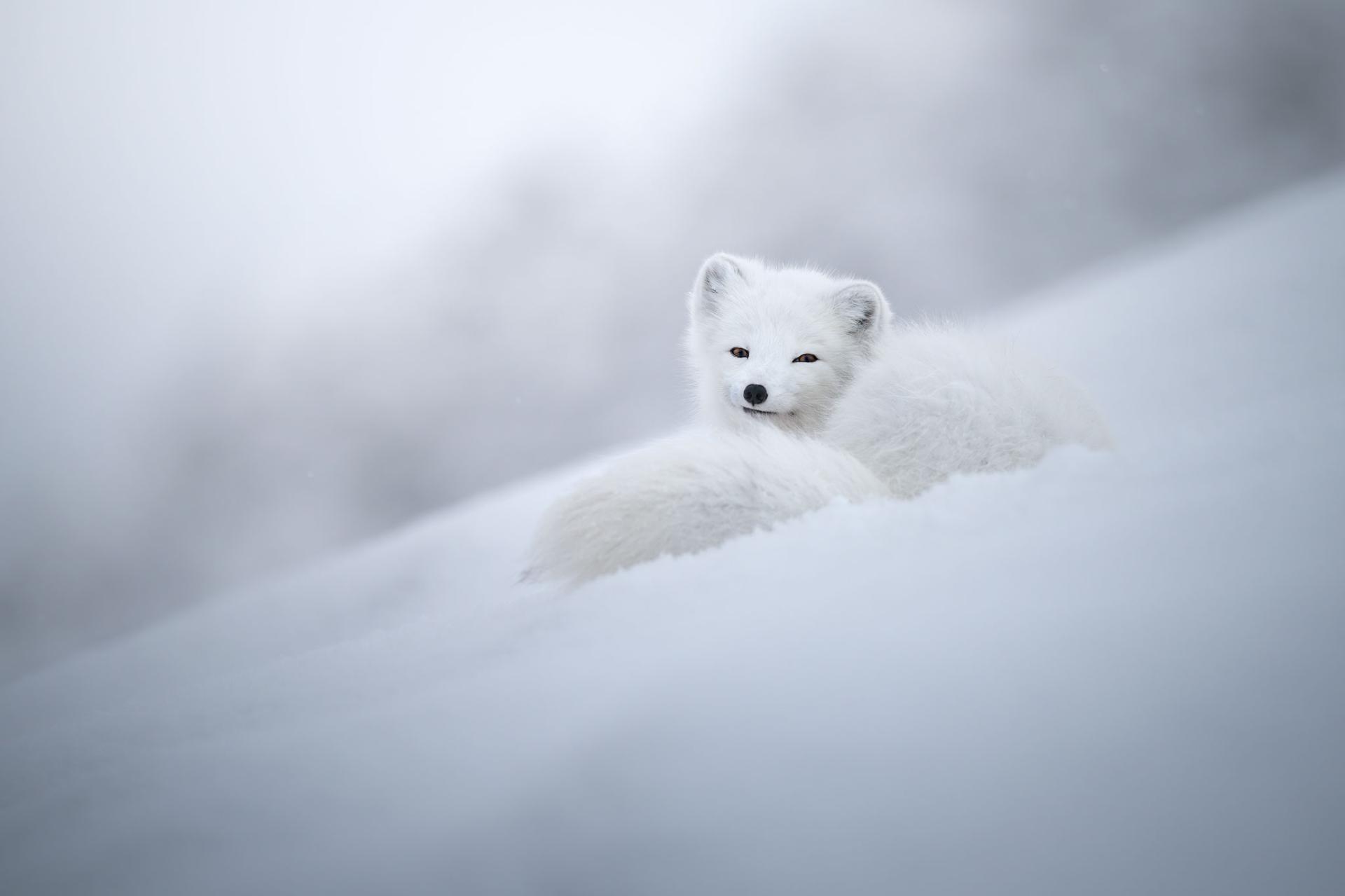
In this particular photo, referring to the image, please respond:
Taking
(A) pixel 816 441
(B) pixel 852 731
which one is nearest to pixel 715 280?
(A) pixel 816 441

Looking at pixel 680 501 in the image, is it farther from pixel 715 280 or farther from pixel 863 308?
pixel 715 280

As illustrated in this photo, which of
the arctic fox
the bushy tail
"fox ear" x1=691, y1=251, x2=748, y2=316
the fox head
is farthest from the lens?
"fox ear" x1=691, y1=251, x2=748, y2=316

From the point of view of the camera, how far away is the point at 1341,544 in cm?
46

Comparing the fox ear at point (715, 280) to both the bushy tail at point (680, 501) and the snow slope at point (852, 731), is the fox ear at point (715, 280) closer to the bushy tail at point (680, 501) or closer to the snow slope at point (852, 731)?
the bushy tail at point (680, 501)

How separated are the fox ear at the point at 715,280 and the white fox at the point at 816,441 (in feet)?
0.79

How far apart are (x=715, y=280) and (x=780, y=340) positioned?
0.33 meters

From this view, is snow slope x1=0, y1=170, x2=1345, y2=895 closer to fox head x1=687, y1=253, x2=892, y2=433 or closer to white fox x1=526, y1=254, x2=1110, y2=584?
white fox x1=526, y1=254, x2=1110, y2=584

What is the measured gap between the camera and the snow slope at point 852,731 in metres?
0.34

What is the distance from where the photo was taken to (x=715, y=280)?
1.79 m

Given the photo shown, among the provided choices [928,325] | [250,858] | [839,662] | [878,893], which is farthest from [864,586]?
[928,325]

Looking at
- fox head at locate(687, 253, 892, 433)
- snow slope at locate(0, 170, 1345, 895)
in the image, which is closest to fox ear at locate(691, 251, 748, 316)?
fox head at locate(687, 253, 892, 433)

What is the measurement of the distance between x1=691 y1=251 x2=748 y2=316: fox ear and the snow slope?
43.6 inches

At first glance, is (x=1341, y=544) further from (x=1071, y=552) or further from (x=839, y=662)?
(x=839, y=662)

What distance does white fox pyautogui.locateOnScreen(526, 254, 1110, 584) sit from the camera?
888mm
